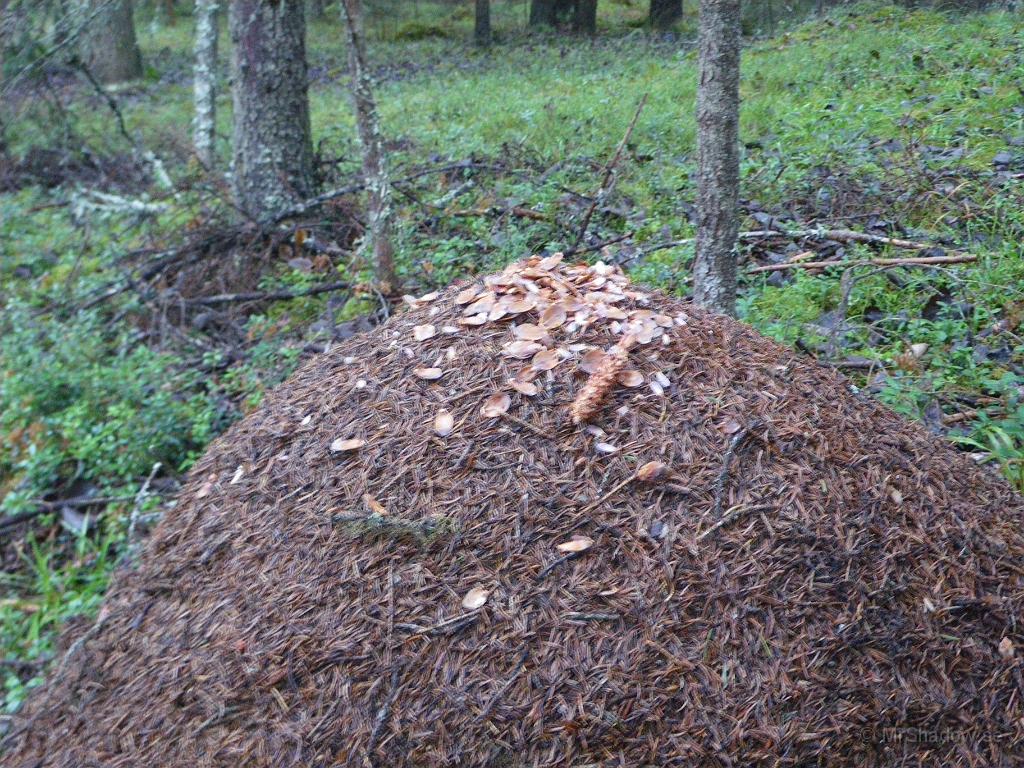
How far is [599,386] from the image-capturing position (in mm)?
2344

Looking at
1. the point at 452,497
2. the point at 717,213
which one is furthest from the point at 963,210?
the point at 452,497

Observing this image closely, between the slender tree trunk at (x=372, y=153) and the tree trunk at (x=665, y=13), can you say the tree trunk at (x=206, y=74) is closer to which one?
the slender tree trunk at (x=372, y=153)

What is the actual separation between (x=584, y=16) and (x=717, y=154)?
1243cm

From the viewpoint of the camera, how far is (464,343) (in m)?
2.64

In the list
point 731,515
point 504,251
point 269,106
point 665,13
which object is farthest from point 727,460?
point 665,13

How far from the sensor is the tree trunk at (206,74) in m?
7.67

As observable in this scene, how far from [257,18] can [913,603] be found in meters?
5.53

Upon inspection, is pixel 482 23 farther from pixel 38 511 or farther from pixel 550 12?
pixel 38 511

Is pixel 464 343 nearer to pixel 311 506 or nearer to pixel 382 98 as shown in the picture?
pixel 311 506

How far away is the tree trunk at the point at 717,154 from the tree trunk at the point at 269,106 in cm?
346

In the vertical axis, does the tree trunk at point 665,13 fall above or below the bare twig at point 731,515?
above

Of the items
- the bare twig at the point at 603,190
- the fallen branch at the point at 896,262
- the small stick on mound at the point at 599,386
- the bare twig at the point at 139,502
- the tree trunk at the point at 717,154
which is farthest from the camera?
the bare twig at the point at 603,190

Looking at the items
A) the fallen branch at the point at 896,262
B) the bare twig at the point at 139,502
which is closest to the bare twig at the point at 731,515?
the fallen branch at the point at 896,262

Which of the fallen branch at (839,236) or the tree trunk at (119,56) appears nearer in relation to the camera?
the fallen branch at (839,236)
